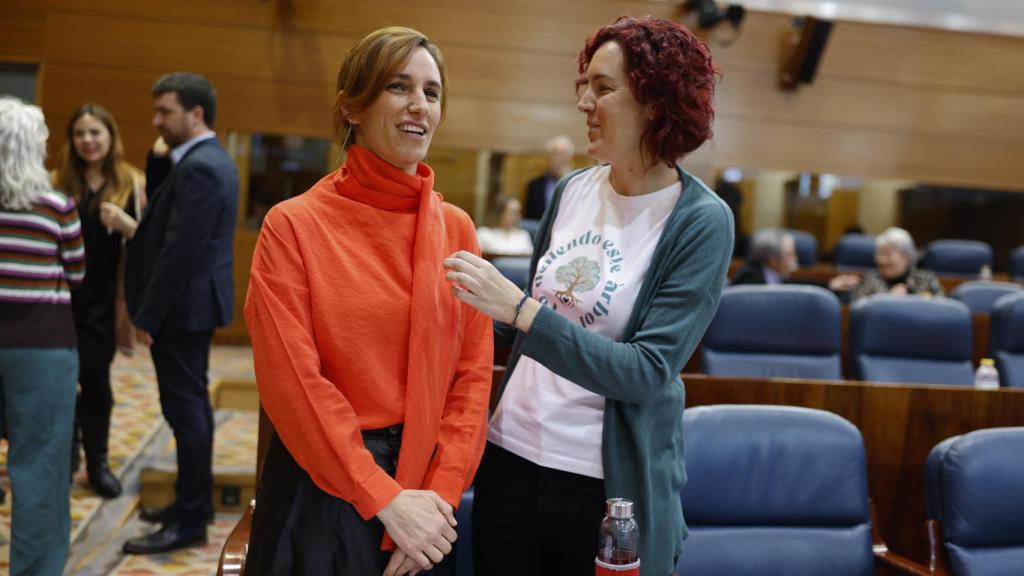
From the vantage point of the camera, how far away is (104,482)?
333cm

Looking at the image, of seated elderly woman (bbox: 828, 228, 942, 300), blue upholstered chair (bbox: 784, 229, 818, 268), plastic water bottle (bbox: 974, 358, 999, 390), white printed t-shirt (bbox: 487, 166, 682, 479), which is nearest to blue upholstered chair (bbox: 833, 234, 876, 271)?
blue upholstered chair (bbox: 784, 229, 818, 268)

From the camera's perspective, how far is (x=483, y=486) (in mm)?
1543

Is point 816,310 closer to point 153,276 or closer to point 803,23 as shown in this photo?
point 153,276

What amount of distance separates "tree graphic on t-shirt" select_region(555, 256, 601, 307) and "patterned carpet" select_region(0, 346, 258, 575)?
184 centimetres

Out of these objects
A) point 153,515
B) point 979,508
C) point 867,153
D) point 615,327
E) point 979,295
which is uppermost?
point 867,153

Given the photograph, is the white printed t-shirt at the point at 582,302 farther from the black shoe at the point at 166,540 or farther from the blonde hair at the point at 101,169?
the blonde hair at the point at 101,169

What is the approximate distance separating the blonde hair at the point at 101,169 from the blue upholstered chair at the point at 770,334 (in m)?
2.10

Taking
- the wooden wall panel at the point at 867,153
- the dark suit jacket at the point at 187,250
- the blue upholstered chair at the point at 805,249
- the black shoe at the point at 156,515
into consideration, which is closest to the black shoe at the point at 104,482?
the black shoe at the point at 156,515

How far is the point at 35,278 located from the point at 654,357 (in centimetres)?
172

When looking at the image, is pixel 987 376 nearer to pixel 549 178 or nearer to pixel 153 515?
pixel 153 515

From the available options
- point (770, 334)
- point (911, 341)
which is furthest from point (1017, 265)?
point (770, 334)

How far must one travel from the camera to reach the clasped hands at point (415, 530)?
1268 mm

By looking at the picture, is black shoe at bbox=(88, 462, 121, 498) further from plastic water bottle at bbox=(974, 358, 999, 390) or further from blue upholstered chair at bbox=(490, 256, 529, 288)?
plastic water bottle at bbox=(974, 358, 999, 390)

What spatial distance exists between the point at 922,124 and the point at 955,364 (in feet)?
14.8
